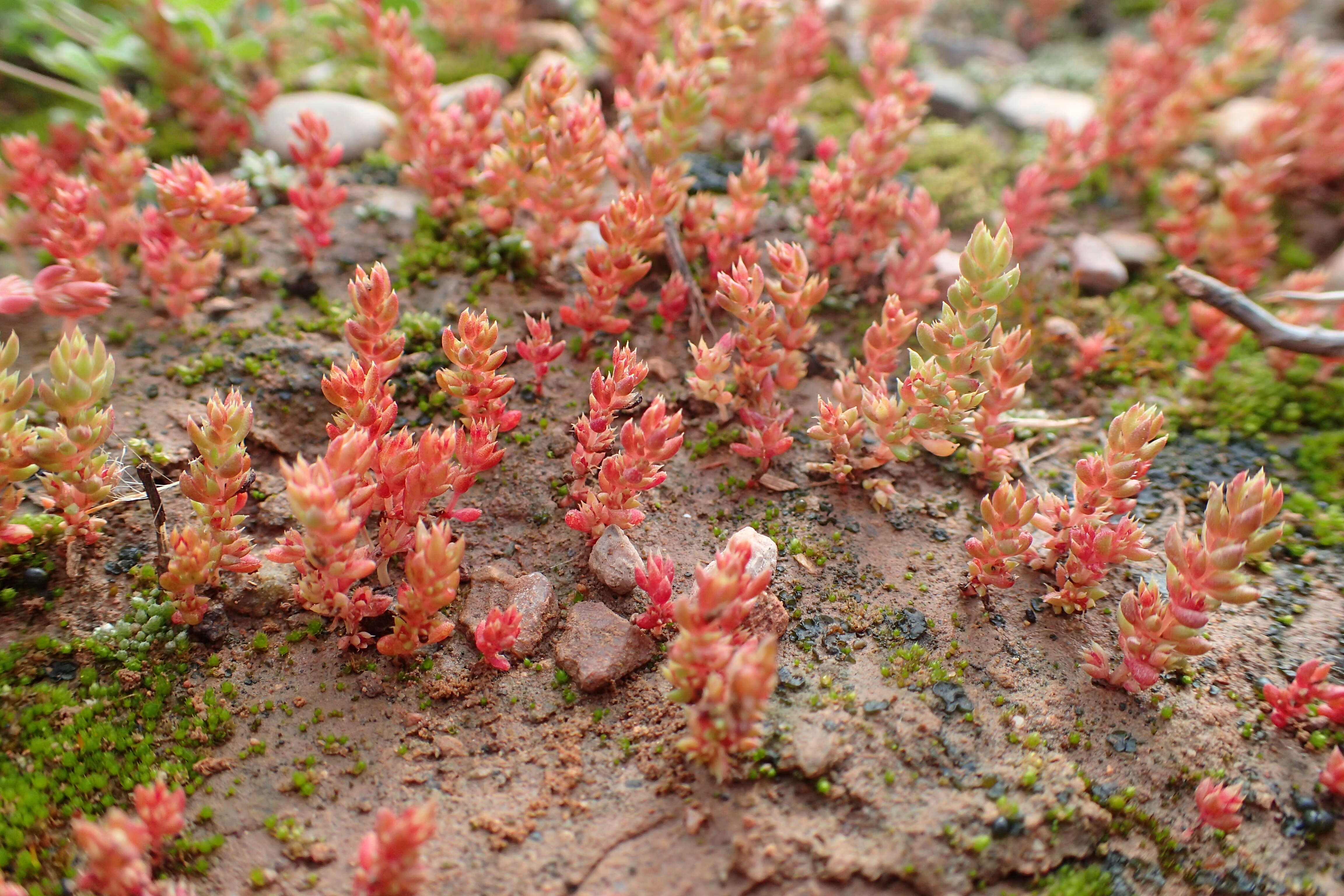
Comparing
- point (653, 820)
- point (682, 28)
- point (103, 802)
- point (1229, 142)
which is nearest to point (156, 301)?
point (103, 802)

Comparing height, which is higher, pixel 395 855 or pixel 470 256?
pixel 470 256

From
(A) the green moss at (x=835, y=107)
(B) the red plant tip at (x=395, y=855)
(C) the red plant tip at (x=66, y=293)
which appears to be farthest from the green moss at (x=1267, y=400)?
(C) the red plant tip at (x=66, y=293)

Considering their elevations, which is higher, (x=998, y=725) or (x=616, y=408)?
(x=616, y=408)

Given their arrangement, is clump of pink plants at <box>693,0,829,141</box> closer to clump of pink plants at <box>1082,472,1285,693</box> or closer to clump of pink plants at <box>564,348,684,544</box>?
clump of pink plants at <box>564,348,684,544</box>

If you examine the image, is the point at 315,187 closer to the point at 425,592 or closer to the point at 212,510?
the point at 212,510

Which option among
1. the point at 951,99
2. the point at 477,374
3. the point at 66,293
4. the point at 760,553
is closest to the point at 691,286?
the point at 477,374

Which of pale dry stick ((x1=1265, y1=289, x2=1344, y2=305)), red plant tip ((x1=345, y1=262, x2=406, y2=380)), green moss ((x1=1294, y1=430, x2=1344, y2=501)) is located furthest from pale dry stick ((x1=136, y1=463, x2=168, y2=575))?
pale dry stick ((x1=1265, y1=289, x2=1344, y2=305))

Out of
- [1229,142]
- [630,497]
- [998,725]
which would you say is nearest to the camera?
[998,725]

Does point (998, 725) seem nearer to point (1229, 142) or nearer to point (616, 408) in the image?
point (616, 408)
